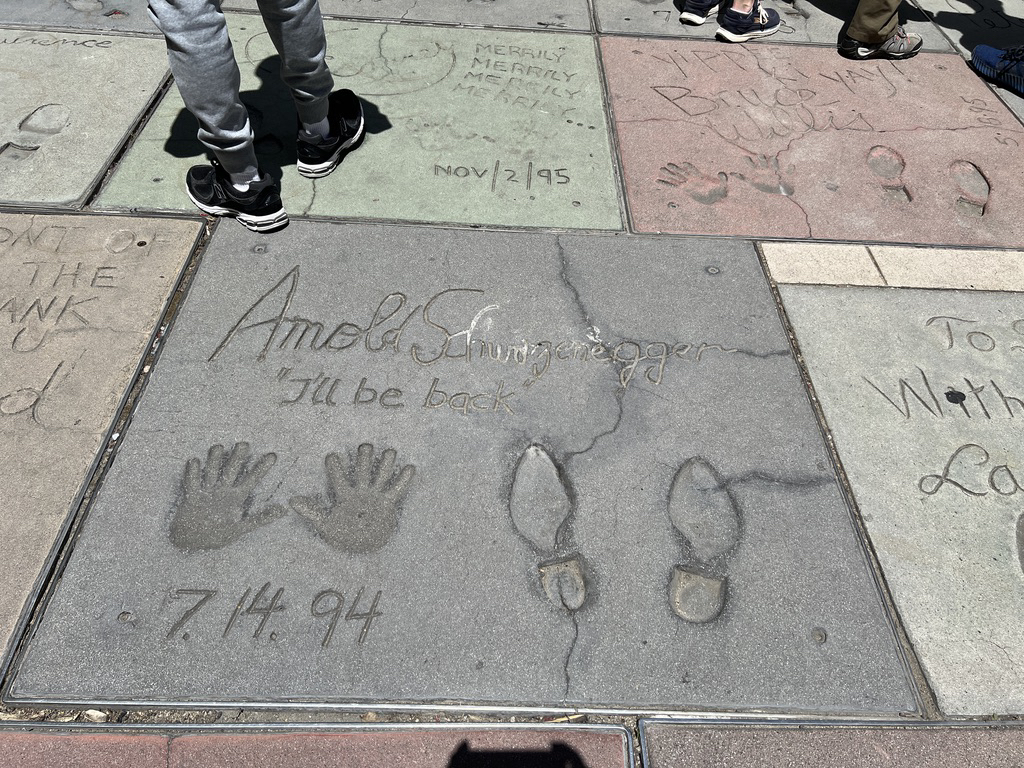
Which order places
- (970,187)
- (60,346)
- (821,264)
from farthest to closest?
1. (970,187)
2. (821,264)
3. (60,346)

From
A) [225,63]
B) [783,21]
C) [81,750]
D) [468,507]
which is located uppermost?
[225,63]

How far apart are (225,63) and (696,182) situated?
1.77 meters

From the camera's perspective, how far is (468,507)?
1.86 metres

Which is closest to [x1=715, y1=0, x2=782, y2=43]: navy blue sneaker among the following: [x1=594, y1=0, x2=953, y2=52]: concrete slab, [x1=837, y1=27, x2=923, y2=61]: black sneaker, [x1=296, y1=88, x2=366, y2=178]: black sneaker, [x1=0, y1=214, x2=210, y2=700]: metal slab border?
[x1=594, y1=0, x2=953, y2=52]: concrete slab

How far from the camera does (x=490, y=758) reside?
4.83 feet

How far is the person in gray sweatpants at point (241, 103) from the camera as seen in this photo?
213 cm

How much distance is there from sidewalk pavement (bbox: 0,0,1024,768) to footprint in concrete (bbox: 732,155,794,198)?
0.02 metres

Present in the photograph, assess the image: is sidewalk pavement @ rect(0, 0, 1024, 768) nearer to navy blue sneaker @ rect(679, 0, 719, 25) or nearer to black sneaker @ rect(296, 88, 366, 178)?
black sneaker @ rect(296, 88, 366, 178)

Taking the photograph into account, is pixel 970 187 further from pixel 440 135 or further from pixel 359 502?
pixel 359 502

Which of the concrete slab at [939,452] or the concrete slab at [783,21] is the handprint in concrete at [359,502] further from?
the concrete slab at [783,21]

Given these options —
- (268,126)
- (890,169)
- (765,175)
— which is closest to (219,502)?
(268,126)

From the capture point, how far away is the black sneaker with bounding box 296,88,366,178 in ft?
9.07

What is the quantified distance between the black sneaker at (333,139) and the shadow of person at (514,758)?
2155 millimetres

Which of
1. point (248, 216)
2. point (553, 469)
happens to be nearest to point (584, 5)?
point (248, 216)
